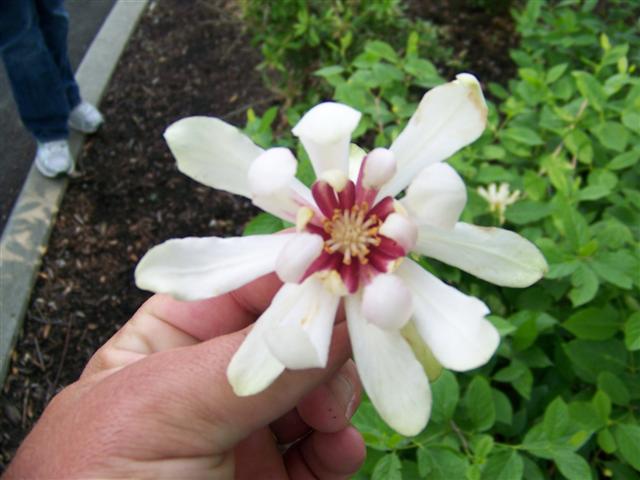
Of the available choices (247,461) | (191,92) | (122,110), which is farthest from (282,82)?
(247,461)

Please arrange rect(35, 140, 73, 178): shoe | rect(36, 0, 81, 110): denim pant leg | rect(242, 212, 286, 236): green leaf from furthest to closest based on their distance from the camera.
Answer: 1. rect(35, 140, 73, 178): shoe
2. rect(36, 0, 81, 110): denim pant leg
3. rect(242, 212, 286, 236): green leaf

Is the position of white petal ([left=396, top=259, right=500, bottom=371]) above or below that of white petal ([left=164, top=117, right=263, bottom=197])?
below

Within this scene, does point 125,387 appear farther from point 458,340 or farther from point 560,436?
point 560,436

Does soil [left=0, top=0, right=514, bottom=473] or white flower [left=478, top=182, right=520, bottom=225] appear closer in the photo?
white flower [left=478, top=182, right=520, bottom=225]

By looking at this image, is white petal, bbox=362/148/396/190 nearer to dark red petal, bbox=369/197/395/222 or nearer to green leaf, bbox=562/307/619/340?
dark red petal, bbox=369/197/395/222

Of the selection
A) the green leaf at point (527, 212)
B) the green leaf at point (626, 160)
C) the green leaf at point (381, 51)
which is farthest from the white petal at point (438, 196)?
the green leaf at point (381, 51)

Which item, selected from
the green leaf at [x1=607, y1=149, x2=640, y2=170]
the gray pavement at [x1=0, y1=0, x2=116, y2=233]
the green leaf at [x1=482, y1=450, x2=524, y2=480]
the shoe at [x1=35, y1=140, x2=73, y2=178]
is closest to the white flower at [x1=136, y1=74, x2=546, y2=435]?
the green leaf at [x1=482, y1=450, x2=524, y2=480]

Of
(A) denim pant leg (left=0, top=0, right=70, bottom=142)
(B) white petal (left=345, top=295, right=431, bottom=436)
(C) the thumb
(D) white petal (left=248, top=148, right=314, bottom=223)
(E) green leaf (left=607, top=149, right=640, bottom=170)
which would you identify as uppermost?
(D) white petal (left=248, top=148, right=314, bottom=223)
